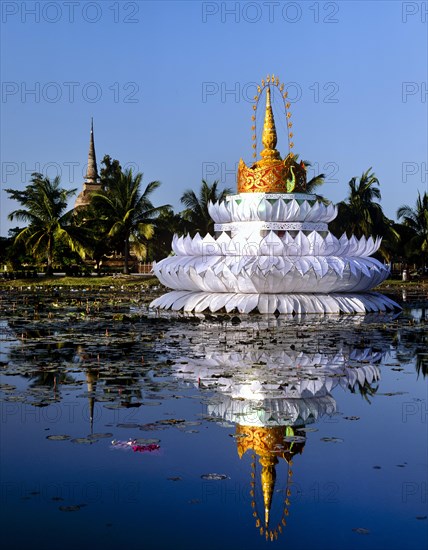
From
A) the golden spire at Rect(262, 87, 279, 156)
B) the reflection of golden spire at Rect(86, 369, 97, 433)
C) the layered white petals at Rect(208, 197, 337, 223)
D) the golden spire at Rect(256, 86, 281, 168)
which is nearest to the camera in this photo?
the reflection of golden spire at Rect(86, 369, 97, 433)

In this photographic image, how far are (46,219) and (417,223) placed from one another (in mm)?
21563

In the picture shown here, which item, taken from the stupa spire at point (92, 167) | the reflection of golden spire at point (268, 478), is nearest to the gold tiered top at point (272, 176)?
the reflection of golden spire at point (268, 478)

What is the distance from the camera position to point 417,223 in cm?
4628

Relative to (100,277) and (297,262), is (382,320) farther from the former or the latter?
(100,277)

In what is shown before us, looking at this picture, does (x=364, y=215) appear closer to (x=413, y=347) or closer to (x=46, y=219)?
(x=46, y=219)

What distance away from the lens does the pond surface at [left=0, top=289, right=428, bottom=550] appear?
16.8 ft

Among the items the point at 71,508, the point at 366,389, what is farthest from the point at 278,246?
the point at 71,508

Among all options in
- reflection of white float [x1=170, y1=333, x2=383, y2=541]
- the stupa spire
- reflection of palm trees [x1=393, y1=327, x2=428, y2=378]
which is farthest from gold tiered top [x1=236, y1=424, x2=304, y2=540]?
the stupa spire

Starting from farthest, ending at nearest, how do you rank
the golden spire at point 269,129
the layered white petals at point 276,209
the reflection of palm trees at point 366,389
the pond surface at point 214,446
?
1. the golden spire at point 269,129
2. the layered white petals at point 276,209
3. the reflection of palm trees at point 366,389
4. the pond surface at point 214,446

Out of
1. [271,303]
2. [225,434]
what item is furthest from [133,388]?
[271,303]

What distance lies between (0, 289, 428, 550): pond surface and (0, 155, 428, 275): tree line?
2581 centimetres

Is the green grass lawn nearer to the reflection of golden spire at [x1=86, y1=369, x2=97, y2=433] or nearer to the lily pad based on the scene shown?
the reflection of golden spire at [x1=86, y1=369, x2=97, y2=433]

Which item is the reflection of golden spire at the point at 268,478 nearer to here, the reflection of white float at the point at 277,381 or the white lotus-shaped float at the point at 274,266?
the reflection of white float at the point at 277,381

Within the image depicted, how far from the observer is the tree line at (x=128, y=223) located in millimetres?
38656
